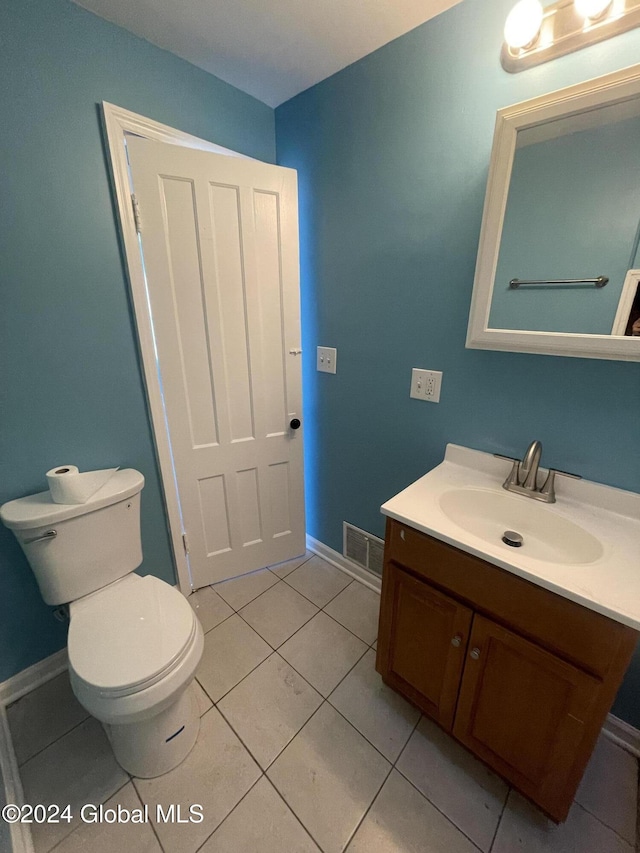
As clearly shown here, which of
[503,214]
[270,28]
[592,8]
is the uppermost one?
[270,28]

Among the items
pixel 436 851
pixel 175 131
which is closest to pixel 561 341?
pixel 436 851

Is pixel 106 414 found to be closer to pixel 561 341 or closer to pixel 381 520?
pixel 381 520

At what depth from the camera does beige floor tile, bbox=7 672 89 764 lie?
46.1 inches

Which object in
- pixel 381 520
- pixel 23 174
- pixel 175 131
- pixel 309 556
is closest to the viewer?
pixel 23 174

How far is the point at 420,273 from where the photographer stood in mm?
1297

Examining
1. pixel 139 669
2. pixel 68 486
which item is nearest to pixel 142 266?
pixel 68 486

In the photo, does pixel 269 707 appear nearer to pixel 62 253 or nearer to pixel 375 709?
pixel 375 709

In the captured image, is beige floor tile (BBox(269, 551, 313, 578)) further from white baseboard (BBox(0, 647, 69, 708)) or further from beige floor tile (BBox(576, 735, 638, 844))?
beige floor tile (BBox(576, 735, 638, 844))

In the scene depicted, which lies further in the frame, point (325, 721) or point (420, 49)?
point (325, 721)

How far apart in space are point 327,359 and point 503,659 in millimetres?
1317

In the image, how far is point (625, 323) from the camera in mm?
914

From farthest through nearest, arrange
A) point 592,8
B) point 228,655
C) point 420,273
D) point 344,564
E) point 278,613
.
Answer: point 344,564
point 278,613
point 228,655
point 420,273
point 592,8

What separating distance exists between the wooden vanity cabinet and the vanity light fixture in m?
1.35

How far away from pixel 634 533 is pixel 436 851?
3.38 feet
